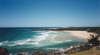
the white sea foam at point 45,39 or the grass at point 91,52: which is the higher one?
the white sea foam at point 45,39

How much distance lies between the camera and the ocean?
2.14 m

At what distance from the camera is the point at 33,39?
7.09 ft

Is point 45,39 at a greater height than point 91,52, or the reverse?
point 45,39

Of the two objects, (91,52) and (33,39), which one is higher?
(33,39)

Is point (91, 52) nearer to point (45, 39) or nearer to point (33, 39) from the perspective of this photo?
point (45, 39)

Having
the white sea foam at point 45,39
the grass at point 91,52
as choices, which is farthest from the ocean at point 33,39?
the grass at point 91,52

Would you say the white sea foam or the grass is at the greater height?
the white sea foam

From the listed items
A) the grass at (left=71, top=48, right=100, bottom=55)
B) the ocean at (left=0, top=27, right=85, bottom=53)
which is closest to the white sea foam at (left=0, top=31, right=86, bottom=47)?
the ocean at (left=0, top=27, right=85, bottom=53)

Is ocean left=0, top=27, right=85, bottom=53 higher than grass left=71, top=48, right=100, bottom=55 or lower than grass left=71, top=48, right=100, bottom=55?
higher

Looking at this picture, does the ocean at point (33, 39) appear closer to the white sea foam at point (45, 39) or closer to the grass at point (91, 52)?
the white sea foam at point (45, 39)

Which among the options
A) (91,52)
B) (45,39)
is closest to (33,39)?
(45,39)

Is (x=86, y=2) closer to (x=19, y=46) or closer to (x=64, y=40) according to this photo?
(x=64, y=40)

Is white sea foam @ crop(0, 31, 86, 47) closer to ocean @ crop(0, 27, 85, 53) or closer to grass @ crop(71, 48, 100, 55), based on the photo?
ocean @ crop(0, 27, 85, 53)

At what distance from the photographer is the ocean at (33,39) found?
214 centimetres
